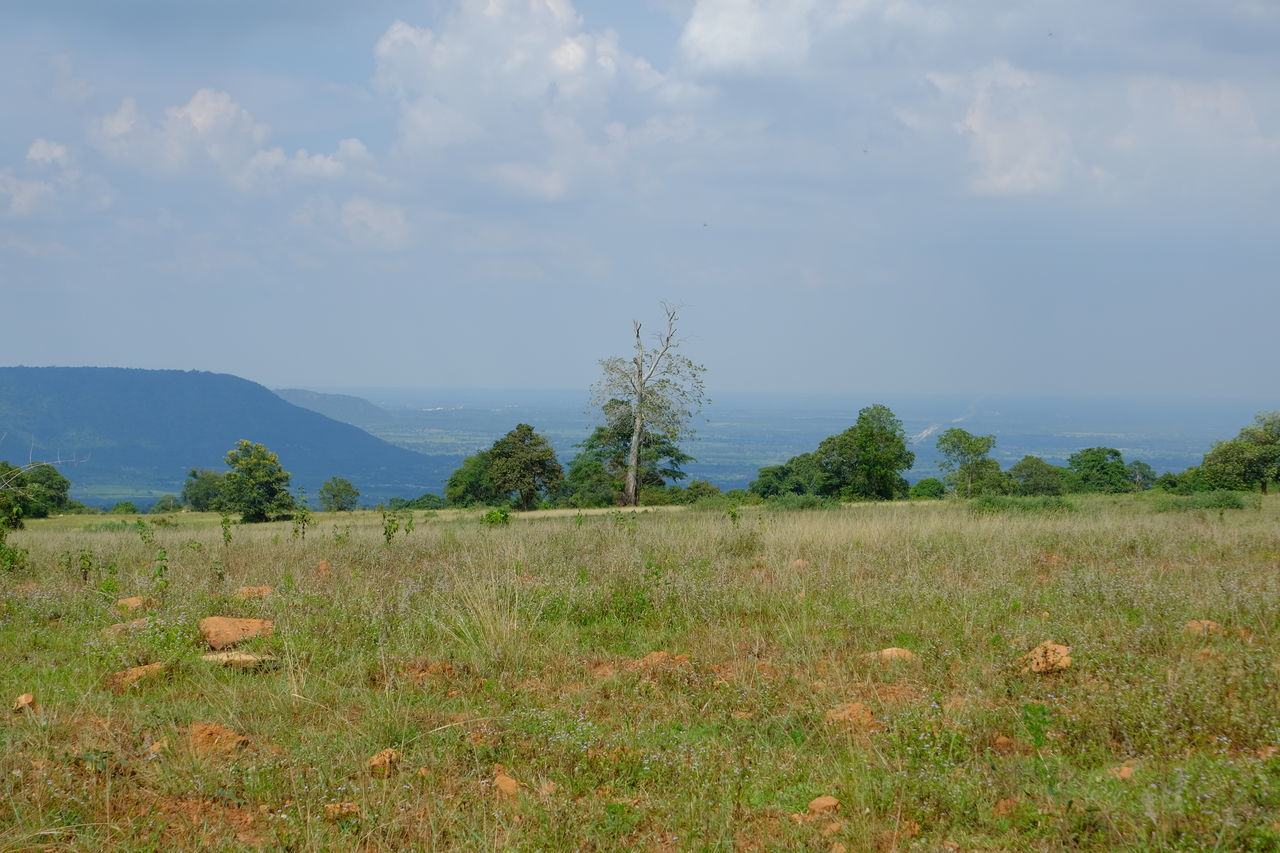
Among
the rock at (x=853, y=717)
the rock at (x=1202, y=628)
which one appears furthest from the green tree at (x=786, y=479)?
the rock at (x=853, y=717)

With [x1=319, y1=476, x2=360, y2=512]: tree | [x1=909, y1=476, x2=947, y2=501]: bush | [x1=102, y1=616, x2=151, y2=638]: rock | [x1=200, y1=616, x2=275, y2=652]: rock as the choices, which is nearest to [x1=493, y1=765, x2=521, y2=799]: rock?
[x1=200, y1=616, x2=275, y2=652]: rock

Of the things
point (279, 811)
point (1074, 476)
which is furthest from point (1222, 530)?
point (1074, 476)

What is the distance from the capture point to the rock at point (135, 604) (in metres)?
7.52

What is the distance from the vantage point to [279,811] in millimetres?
3777

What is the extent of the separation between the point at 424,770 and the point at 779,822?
1.88 meters

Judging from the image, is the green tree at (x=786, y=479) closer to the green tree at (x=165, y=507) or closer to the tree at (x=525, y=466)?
the tree at (x=525, y=466)

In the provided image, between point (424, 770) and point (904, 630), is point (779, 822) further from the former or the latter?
point (904, 630)

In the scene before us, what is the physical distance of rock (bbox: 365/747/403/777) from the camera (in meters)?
4.18

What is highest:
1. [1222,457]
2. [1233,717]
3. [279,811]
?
[1222,457]

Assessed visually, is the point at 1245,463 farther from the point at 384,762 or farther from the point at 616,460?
the point at 384,762

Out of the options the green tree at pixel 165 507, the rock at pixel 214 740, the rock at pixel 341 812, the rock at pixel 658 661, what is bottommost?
the green tree at pixel 165 507

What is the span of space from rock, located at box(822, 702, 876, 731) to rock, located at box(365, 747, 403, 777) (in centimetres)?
252

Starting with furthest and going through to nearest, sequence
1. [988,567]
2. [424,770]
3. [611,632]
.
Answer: [988,567] < [611,632] < [424,770]

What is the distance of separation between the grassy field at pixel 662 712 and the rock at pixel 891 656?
34mm
